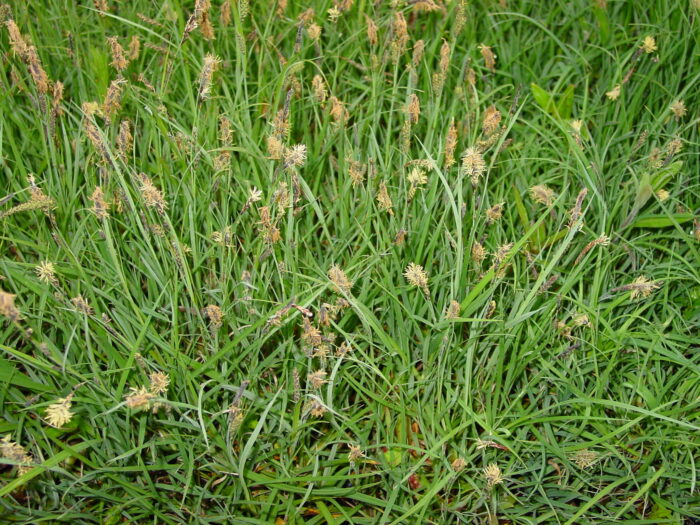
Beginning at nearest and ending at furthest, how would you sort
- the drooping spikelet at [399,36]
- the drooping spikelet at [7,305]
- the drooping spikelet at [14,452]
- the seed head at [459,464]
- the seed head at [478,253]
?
the drooping spikelet at [7,305], the drooping spikelet at [14,452], the seed head at [459,464], the seed head at [478,253], the drooping spikelet at [399,36]

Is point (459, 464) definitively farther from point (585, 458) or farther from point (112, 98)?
point (112, 98)

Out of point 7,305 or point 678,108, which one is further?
point 678,108

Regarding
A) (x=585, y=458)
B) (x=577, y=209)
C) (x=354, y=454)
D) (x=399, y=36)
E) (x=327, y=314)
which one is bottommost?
(x=585, y=458)

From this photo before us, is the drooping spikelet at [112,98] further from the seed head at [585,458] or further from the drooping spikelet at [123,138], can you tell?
the seed head at [585,458]

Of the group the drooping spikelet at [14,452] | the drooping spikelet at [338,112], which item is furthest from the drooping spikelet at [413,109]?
the drooping spikelet at [14,452]

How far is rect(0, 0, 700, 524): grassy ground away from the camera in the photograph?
1.70 metres

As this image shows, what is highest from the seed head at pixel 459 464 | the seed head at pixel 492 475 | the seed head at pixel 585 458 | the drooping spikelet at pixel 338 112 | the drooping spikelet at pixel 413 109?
the drooping spikelet at pixel 413 109

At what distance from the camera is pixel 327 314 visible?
67.2 inches

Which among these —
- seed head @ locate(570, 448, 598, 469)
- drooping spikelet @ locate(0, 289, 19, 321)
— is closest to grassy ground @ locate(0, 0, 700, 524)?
seed head @ locate(570, 448, 598, 469)

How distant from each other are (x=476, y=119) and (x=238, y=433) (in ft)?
4.10

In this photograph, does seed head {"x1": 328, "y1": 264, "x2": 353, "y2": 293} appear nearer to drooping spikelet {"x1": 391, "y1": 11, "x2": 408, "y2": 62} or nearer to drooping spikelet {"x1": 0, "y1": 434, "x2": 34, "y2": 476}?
drooping spikelet {"x1": 0, "y1": 434, "x2": 34, "y2": 476}

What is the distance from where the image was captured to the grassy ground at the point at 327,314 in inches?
66.9

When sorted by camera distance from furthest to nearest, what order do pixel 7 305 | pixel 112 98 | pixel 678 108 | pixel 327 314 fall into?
pixel 678 108 → pixel 112 98 → pixel 327 314 → pixel 7 305

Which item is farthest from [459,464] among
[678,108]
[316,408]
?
[678,108]
